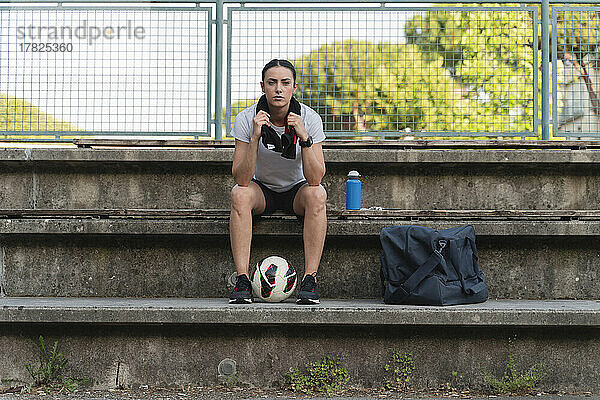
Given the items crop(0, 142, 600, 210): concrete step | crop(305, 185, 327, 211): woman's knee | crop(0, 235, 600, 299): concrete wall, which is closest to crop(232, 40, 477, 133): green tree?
crop(0, 142, 600, 210): concrete step

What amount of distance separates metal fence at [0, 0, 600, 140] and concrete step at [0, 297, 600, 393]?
224 cm

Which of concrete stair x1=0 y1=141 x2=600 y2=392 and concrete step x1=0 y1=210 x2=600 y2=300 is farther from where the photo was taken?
concrete step x1=0 y1=210 x2=600 y2=300

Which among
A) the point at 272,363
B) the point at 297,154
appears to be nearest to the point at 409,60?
the point at 297,154

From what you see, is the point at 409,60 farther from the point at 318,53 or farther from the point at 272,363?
the point at 272,363

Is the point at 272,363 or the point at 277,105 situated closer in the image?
the point at 272,363

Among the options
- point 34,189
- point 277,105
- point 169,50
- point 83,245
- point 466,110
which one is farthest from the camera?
point 466,110

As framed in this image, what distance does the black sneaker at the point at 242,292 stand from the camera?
4.77 m

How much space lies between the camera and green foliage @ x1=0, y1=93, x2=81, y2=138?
6598 millimetres

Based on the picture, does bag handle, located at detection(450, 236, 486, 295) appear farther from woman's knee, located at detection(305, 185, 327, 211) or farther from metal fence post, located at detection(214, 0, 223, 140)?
metal fence post, located at detection(214, 0, 223, 140)

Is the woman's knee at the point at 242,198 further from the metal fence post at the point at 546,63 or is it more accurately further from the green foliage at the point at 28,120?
the metal fence post at the point at 546,63

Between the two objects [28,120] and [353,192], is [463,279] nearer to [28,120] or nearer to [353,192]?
[353,192]

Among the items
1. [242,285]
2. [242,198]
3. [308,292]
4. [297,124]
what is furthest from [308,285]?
[297,124]

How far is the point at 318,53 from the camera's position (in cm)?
685

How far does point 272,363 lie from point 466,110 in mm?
3491
